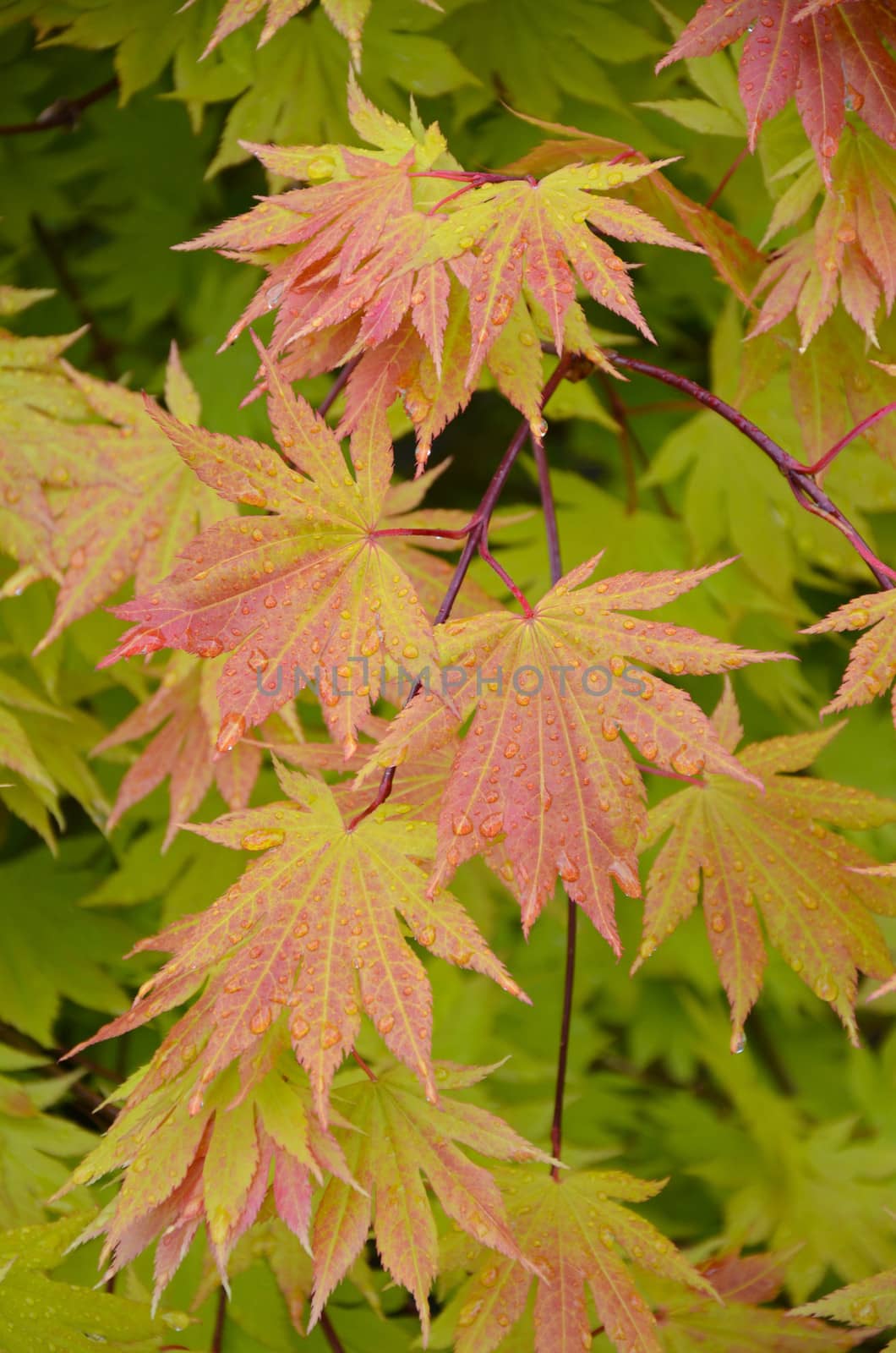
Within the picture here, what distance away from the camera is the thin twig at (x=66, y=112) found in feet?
5.41

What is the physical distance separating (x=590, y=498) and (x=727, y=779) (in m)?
0.76

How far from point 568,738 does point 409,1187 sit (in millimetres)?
414

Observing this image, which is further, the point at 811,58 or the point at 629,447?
the point at 629,447

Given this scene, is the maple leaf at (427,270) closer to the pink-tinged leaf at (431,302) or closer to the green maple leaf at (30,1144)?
the pink-tinged leaf at (431,302)

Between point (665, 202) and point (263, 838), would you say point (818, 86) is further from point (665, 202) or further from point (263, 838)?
point (263, 838)

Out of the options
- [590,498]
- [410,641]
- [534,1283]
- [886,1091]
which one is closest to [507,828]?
[410,641]

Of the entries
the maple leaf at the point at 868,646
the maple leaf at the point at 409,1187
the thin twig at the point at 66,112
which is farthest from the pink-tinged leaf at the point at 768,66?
the thin twig at the point at 66,112

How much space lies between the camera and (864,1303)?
0.92 meters

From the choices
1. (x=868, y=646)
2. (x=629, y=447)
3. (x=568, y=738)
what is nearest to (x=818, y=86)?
(x=868, y=646)

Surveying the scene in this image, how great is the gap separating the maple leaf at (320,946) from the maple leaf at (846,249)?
Result: 2.17ft

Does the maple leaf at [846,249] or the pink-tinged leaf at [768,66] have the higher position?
the pink-tinged leaf at [768,66]

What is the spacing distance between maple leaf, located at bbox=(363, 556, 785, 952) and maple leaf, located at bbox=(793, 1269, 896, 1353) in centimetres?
42

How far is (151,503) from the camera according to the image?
1.23 meters

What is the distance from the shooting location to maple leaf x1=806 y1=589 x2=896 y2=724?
79 cm
